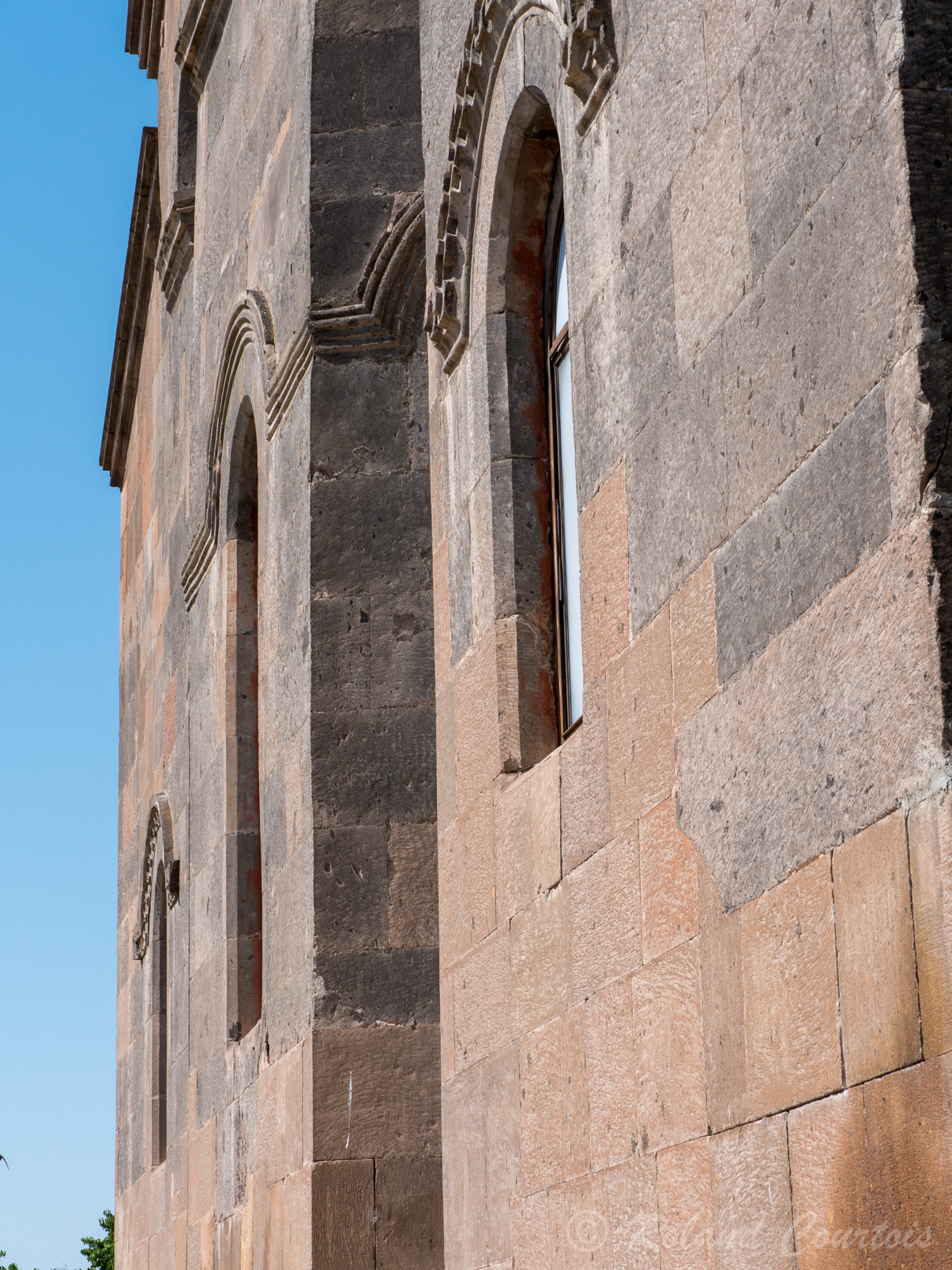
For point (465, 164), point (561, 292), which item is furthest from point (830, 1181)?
point (465, 164)

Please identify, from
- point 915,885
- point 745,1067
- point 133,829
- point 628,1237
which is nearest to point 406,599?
point 628,1237

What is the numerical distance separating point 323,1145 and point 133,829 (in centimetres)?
787

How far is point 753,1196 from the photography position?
3.46 m

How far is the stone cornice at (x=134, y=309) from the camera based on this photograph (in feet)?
46.7

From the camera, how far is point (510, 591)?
546 centimetres

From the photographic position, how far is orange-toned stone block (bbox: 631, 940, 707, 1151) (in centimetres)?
384

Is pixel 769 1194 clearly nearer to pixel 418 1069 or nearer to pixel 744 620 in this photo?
pixel 744 620

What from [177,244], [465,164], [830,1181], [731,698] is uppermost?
[177,244]

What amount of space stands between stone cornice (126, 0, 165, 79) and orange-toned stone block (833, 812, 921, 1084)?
11.5 m

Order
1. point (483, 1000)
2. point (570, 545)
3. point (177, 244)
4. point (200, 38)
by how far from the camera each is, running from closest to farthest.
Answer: point (570, 545) < point (483, 1000) < point (200, 38) < point (177, 244)

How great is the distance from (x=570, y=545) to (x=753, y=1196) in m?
2.30

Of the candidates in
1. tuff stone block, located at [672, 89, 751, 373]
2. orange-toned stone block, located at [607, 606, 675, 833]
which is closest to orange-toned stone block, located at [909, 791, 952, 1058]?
orange-toned stone block, located at [607, 606, 675, 833]

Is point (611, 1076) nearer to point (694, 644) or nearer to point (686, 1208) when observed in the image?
point (686, 1208)

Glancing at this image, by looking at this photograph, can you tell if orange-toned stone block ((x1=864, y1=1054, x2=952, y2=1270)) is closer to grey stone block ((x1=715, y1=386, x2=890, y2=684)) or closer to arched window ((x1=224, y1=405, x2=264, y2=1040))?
grey stone block ((x1=715, y1=386, x2=890, y2=684))
